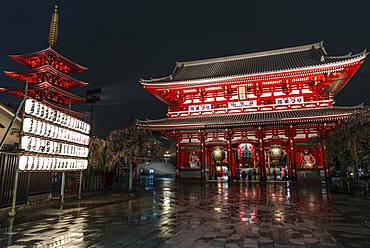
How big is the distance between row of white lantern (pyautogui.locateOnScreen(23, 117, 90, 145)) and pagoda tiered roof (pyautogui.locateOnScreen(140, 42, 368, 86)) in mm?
15137

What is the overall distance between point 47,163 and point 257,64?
82.8 feet

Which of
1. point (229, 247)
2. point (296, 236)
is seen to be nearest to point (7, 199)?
point (229, 247)

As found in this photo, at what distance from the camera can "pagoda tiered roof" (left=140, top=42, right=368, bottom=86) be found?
897 inches

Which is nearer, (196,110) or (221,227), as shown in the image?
(221,227)

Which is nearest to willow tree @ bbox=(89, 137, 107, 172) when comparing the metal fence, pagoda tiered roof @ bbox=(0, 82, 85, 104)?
the metal fence

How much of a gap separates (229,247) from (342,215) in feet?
20.2

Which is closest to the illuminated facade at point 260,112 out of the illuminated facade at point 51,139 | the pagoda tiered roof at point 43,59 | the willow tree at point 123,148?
the willow tree at point 123,148

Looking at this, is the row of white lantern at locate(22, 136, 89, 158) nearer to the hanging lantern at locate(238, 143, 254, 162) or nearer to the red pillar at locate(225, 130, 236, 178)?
the red pillar at locate(225, 130, 236, 178)

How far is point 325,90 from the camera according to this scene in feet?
80.0

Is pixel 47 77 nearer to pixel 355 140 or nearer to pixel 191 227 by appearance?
pixel 191 227

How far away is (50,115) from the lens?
10.7 m

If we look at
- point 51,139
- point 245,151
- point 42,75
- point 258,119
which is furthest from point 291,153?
point 42,75

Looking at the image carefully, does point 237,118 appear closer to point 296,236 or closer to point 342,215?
point 342,215

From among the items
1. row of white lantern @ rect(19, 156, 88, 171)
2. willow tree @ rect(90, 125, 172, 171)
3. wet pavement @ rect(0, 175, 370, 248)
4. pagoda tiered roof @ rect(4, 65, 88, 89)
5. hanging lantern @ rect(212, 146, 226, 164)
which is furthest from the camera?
pagoda tiered roof @ rect(4, 65, 88, 89)
